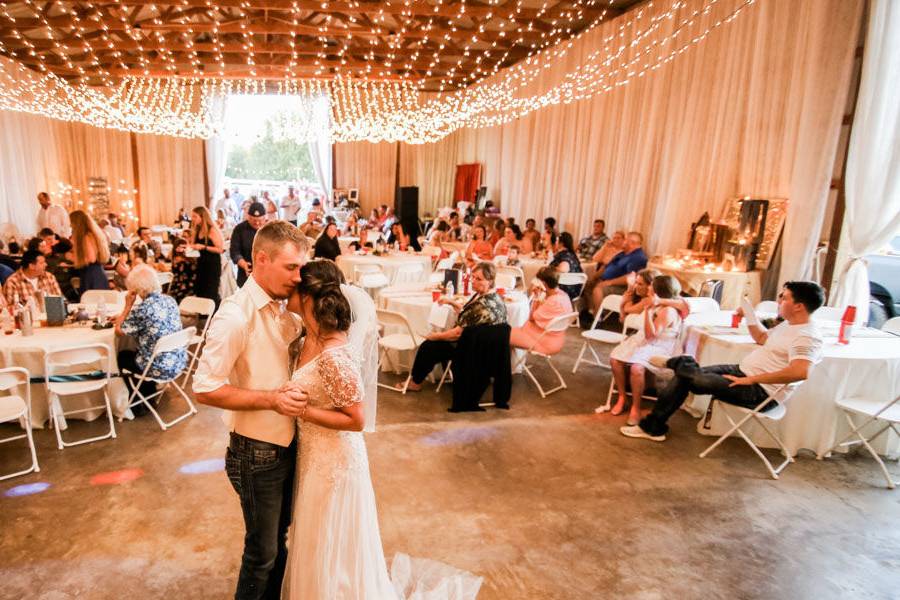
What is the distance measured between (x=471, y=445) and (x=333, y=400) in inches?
95.7

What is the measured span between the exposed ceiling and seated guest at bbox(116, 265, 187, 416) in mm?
4707

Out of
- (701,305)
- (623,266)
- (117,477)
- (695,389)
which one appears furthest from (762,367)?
(117,477)

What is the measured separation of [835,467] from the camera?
3.88 metres

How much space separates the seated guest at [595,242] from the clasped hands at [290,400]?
7674mm

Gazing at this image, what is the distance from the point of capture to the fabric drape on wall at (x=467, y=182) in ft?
47.5

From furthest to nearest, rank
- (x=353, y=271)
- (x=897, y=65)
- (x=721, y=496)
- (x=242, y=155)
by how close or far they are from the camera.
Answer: (x=242, y=155), (x=353, y=271), (x=897, y=65), (x=721, y=496)

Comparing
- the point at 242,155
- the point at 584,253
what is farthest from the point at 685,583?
the point at 242,155

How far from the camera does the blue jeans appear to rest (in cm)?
184

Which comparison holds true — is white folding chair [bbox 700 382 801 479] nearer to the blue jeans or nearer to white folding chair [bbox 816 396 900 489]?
white folding chair [bbox 816 396 900 489]

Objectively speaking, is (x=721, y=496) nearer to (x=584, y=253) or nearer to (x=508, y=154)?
(x=584, y=253)

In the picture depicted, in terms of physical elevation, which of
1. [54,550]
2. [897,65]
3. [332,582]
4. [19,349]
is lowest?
[54,550]

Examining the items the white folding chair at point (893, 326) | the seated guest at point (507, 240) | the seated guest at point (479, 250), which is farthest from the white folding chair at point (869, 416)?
the seated guest at point (507, 240)

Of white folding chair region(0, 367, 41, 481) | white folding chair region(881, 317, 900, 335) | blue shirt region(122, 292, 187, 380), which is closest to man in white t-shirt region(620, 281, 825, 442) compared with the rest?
white folding chair region(881, 317, 900, 335)

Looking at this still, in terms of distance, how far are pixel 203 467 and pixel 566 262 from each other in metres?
5.12
